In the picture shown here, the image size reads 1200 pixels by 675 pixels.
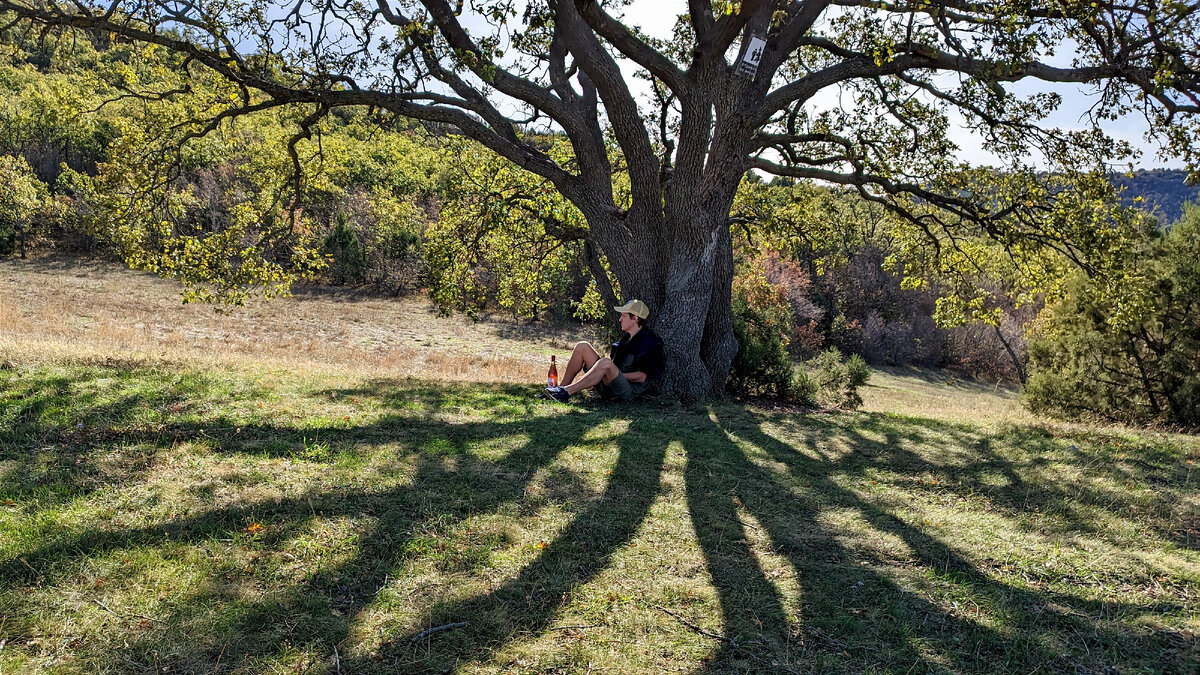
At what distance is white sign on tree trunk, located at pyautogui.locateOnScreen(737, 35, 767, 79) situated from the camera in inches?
314

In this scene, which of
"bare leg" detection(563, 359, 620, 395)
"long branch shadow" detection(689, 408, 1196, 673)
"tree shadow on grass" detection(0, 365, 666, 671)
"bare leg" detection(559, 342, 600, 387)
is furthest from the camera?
"bare leg" detection(559, 342, 600, 387)

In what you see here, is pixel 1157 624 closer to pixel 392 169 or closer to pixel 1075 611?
pixel 1075 611

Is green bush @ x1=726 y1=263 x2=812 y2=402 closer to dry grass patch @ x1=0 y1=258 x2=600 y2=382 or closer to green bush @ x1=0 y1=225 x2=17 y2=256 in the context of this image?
dry grass patch @ x1=0 y1=258 x2=600 y2=382

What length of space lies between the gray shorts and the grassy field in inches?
36.9

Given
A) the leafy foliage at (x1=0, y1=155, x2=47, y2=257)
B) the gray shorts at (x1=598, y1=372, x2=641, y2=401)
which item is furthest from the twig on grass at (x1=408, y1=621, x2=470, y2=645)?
the leafy foliage at (x1=0, y1=155, x2=47, y2=257)

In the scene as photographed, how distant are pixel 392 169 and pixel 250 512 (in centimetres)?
3800

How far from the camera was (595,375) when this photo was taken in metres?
8.20

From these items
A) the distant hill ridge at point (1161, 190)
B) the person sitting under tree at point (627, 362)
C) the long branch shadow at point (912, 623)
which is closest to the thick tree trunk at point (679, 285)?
the person sitting under tree at point (627, 362)

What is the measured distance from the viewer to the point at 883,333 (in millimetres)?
32156

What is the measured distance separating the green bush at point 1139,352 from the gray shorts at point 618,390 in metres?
7.80

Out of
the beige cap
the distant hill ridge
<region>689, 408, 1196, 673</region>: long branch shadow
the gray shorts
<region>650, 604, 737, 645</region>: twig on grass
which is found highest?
the distant hill ridge

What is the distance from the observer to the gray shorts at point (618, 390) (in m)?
8.34

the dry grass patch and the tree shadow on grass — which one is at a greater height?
the tree shadow on grass

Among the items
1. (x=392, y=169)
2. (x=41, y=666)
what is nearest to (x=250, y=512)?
(x=41, y=666)
